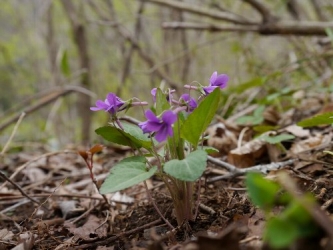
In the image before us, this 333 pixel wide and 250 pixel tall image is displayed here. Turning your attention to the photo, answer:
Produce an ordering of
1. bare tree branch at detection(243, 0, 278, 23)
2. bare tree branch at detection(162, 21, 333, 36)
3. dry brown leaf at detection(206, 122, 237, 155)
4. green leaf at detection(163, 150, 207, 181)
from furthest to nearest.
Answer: bare tree branch at detection(243, 0, 278, 23) < bare tree branch at detection(162, 21, 333, 36) < dry brown leaf at detection(206, 122, 237, 155) < green leaf at detection(163, 150, 207, 181)

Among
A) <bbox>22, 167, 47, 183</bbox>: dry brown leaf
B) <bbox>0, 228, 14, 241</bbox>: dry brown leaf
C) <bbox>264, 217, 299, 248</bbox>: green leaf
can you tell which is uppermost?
<bbox>264, 217, 299, 248</bbox>: green leaf

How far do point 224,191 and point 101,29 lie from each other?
576 cm

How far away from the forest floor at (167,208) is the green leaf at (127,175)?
0.42 feet

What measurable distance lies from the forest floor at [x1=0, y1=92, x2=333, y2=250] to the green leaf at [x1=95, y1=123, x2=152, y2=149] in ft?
0.79

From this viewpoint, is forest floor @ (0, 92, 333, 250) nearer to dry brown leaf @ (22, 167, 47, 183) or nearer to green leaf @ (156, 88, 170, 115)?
dry brown leaf @ (22, 167, 47, 183)

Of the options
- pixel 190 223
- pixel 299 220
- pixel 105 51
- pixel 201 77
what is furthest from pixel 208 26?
pixel 105 51

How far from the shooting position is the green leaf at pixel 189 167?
0.83 m

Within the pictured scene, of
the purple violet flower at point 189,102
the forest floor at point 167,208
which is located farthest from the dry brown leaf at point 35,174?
the purple violet flower at point 189,102

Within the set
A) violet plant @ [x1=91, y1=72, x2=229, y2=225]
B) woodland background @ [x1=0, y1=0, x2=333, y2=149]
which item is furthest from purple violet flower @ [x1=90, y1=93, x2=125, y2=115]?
woodland background @ [x1=0, y1=0, x2=333, y2=149]

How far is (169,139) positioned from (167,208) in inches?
13.0

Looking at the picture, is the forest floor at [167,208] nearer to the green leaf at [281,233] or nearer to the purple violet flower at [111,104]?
the green leaf at [281,233]

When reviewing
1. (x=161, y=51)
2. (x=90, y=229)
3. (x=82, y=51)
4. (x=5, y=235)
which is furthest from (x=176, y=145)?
(x=161, y=51)

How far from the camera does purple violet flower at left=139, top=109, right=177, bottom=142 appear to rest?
878 millimetres

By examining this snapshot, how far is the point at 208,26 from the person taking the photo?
352cm
